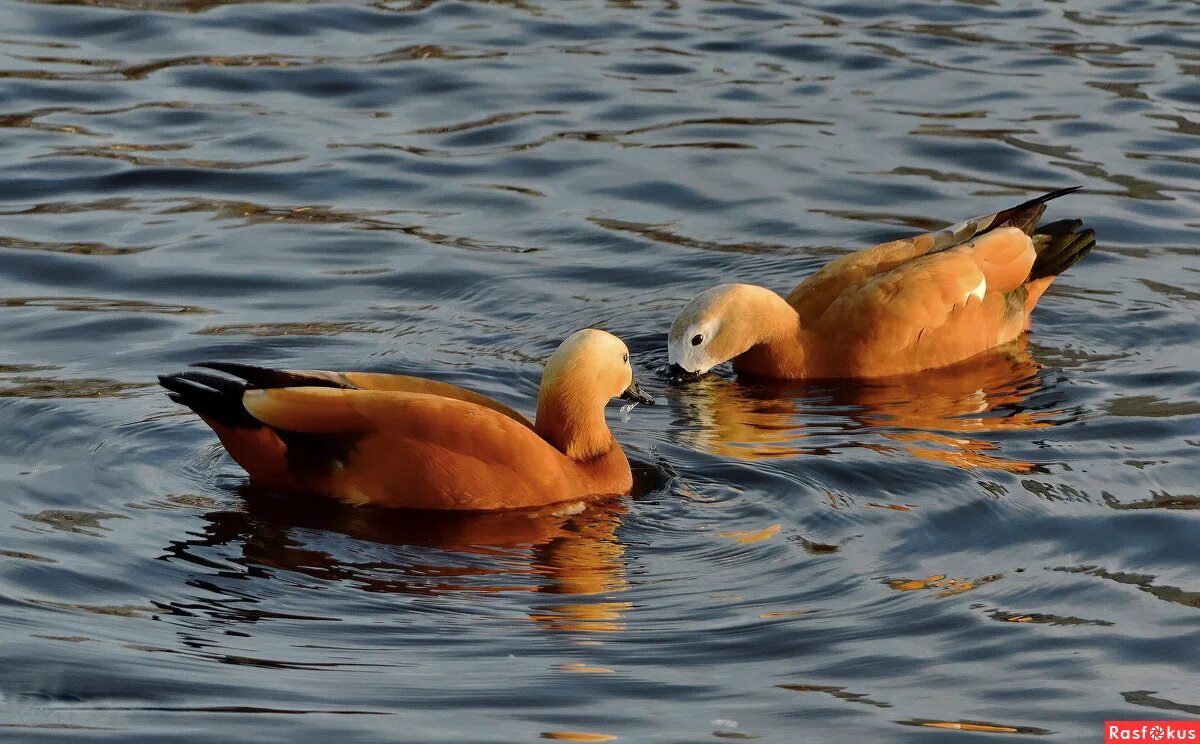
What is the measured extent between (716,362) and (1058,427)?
1.91 metres

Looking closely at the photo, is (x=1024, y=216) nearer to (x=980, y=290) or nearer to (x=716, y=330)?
(x=980, y=290)

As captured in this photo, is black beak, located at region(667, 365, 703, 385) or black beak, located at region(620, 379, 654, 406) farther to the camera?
black beak, located at region(667, 365, 703, 385)

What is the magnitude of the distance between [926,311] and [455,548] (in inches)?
139

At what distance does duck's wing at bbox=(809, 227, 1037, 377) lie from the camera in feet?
30.2

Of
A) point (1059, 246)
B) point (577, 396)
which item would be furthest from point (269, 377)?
point (1059, 246)

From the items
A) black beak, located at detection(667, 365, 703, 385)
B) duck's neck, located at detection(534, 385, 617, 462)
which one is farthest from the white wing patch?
duck's neck, located at detection(534, 385, 617, 462)

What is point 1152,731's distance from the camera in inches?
207

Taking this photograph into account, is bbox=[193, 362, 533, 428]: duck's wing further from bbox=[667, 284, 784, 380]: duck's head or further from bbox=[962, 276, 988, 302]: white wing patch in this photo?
bbox=[962, 276, 988, 302]: white wing patch

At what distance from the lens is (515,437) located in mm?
6996

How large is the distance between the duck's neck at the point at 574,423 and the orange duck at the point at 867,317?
198 cm

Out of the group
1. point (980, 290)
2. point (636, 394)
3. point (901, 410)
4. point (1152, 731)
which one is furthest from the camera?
point (980, 290)

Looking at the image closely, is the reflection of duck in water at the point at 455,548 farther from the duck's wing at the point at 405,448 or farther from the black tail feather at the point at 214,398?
the black tail feather at the point at 214,398

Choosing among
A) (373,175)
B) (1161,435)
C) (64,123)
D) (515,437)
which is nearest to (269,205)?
(373,175)

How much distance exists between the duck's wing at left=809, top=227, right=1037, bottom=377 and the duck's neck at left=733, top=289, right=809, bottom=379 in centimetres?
14
